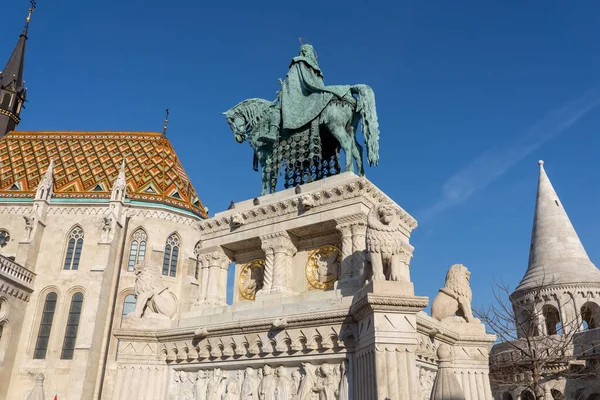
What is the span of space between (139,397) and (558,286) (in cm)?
2709

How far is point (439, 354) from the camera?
6.48 m

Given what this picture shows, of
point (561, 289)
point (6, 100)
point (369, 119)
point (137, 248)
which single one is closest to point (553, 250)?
point (561, 289)

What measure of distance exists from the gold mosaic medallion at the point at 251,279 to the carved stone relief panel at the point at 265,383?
247 centimetres

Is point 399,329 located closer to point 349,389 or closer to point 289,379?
point 349,389

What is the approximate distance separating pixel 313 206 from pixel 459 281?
3.57 m

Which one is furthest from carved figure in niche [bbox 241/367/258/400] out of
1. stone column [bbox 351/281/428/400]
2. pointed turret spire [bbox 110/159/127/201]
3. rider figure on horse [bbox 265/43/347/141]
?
pointed turret spire [bbox 110/159/127/201]

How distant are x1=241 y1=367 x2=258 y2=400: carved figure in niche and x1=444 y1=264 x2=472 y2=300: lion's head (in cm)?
419

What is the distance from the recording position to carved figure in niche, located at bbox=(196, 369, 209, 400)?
9.52 meters

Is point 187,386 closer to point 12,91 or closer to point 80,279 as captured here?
point 80,279

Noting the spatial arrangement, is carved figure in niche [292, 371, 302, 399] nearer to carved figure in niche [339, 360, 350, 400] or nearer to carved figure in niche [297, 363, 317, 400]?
carved figure in niche [297, 363, 317, 400]

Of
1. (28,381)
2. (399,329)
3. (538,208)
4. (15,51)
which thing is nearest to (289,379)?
(399,329)

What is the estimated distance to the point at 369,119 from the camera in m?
12.1

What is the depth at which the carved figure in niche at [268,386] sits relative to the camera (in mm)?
8586

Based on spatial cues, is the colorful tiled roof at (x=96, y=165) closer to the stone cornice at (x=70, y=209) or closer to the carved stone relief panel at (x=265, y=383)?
the stone cornice at (x=70, y=209)
